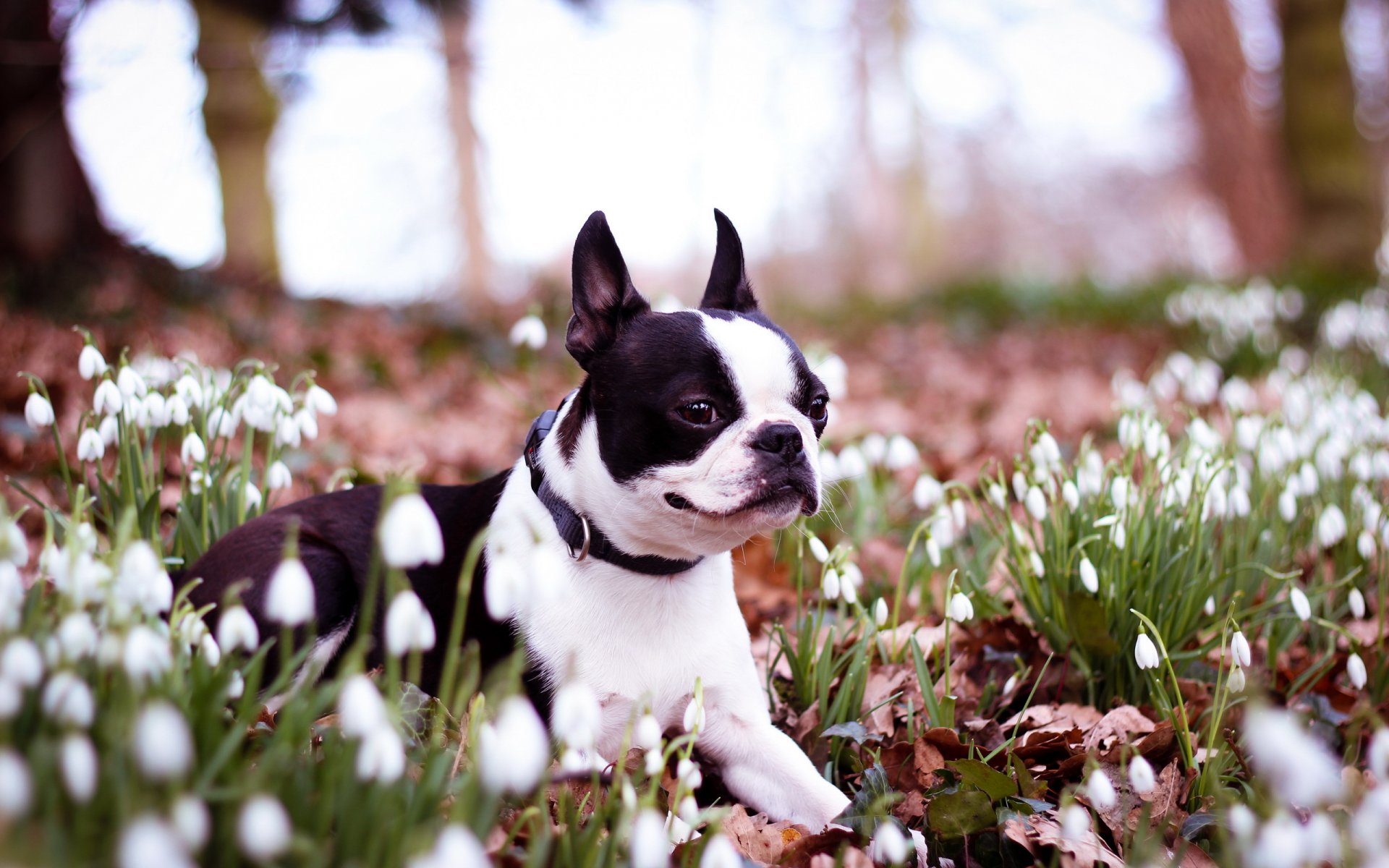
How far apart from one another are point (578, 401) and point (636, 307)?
0.29 m

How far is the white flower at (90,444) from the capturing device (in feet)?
7.49

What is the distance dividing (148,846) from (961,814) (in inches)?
63.8

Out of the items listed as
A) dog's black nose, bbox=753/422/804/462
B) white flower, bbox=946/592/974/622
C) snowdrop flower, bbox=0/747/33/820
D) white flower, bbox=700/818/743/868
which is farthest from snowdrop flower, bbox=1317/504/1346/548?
snowdrop flower, bbox=0/747/33/820

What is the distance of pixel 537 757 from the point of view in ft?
3.76

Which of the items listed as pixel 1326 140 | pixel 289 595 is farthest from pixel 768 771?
A: pixel 1326 140

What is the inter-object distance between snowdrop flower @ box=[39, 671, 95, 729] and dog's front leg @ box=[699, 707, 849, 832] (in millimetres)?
1389

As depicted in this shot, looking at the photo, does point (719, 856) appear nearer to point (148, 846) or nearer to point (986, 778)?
point (148, 846)

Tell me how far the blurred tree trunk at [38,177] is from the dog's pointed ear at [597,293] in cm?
549

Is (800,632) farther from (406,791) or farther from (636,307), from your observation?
(406,791)

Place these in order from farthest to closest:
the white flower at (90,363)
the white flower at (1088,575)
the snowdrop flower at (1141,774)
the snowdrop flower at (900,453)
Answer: the snowdrop flower at (900,453), the white flower at (1088,575), the white flower at (90,363), the snowdrop flower at (1141,774)

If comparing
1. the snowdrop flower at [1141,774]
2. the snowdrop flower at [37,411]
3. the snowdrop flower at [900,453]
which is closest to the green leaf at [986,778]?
the snowdrop flower at [1141,774]

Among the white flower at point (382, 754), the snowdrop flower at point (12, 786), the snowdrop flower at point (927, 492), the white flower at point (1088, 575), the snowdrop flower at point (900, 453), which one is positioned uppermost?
the snowdrop flower at point (12, 786)

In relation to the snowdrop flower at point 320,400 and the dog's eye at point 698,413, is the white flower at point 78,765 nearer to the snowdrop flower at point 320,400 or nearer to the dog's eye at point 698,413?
the dog's eye at point 698,413

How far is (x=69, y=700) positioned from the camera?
1183 mm
